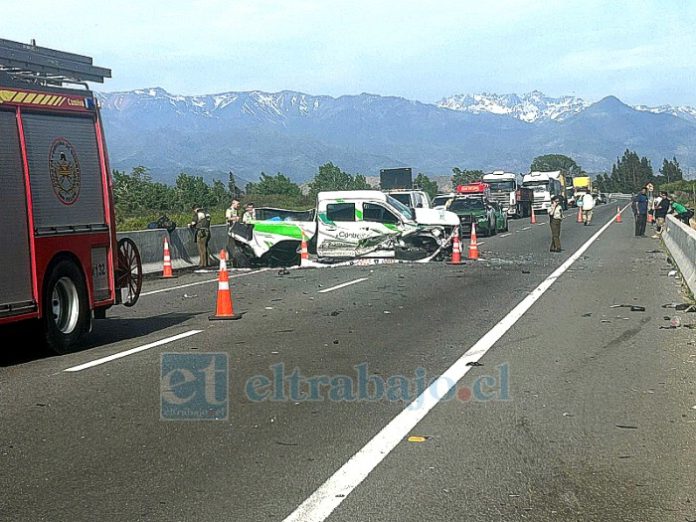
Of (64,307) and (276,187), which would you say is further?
(276,187)

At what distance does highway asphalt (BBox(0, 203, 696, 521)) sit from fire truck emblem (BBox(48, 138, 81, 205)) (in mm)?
1800

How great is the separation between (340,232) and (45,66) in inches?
508

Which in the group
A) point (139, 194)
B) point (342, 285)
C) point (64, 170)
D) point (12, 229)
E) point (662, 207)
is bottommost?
point (342, 285)

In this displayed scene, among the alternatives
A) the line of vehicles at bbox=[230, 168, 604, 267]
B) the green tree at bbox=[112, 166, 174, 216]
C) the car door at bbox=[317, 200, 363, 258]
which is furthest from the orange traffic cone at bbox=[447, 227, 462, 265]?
the green tree at bbox=[112, 166, 174, 216]

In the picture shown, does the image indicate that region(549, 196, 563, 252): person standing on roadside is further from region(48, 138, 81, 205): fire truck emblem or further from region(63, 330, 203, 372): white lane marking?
region(48, 138, 81, 205): fire truck emblem

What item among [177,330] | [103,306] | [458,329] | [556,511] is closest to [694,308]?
→ [458,329]

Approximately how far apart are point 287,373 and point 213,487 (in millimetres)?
3559

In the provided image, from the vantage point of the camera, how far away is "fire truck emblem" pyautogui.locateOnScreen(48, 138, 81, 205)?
1084 centimetres

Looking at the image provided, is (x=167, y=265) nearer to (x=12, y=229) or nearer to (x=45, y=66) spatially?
(x=45, y=66)

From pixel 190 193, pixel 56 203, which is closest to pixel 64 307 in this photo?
pixel 56 203

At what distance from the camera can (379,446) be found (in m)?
6.57

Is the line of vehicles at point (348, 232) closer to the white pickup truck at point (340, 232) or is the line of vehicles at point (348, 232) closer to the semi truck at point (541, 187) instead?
the white pickup truck at point (340, 232)

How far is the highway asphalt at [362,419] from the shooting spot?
549 cm

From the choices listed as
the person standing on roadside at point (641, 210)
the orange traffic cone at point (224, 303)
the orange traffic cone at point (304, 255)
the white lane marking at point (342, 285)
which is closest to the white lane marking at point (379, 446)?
the orange traffic cone at point (224, 303)
